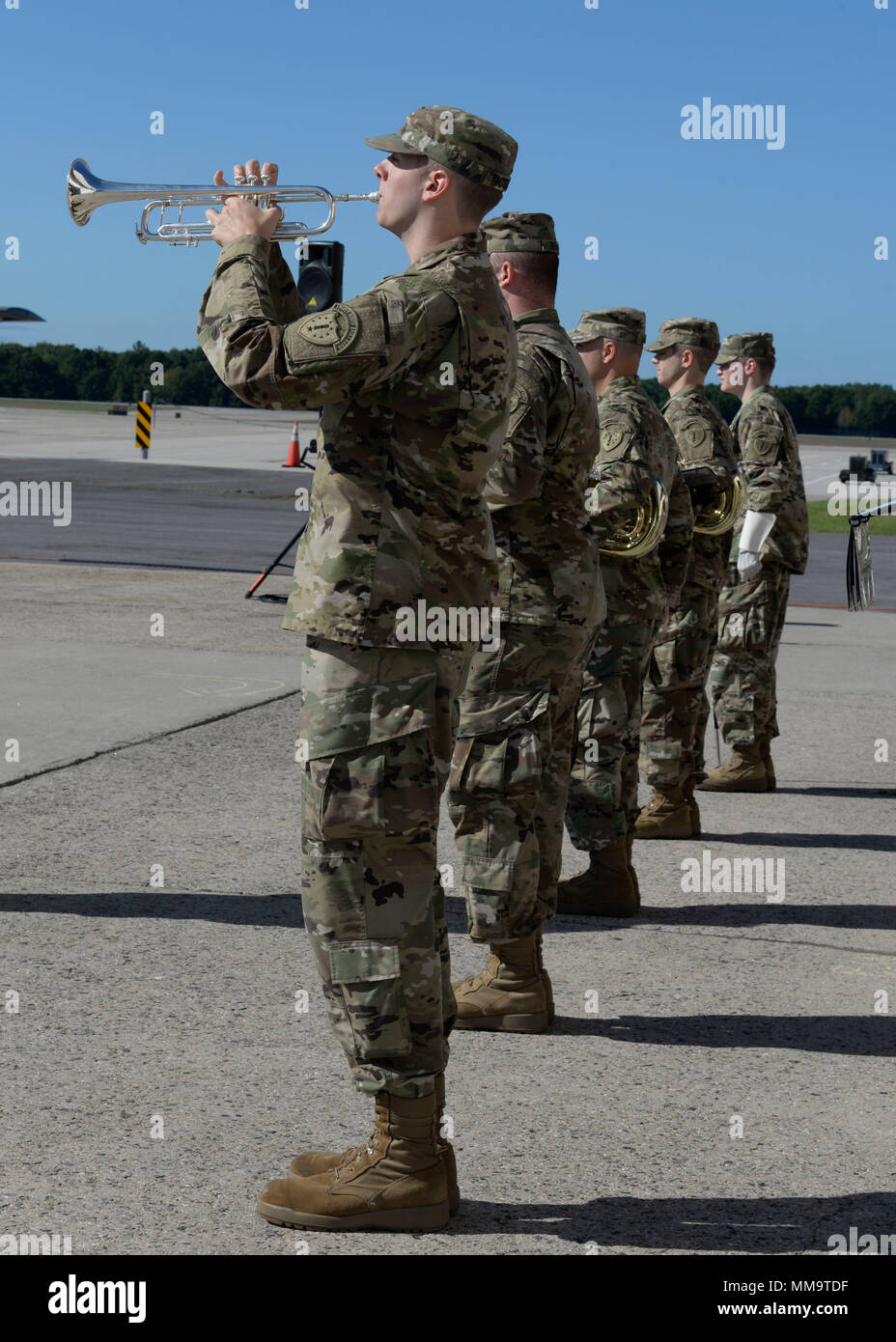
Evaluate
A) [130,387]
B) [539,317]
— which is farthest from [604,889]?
[130,387]

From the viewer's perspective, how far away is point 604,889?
594 cm

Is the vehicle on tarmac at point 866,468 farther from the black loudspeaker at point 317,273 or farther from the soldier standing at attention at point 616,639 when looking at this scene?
the soldier standing at attention at point 616,639

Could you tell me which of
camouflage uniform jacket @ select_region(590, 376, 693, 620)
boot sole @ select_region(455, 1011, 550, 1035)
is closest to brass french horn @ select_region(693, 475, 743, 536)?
camouflage uniform jacket @ select_region(590, 376, 693, 620)

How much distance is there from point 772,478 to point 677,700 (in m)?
1.71

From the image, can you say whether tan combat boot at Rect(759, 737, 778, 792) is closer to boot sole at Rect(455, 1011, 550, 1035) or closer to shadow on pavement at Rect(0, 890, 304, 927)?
shadow on pavement at Rect(0, 890, 304, 927)

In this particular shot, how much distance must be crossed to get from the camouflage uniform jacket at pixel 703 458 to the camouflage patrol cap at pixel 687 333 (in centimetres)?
24

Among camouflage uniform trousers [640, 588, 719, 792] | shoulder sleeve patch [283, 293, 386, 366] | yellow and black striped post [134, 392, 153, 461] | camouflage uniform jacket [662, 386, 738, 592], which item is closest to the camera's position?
shoulder sleeve patch [283, 293, 386, 366]

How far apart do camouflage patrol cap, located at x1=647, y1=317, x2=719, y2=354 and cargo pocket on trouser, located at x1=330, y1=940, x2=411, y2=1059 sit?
4.72m

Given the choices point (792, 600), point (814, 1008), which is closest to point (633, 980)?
point (814, 1008)

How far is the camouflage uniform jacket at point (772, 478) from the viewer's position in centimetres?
834

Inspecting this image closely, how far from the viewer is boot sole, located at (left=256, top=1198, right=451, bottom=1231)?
3.45 meters

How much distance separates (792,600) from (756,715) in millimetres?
9120

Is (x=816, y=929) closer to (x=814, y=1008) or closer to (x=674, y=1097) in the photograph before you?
(x=814, y=1008)

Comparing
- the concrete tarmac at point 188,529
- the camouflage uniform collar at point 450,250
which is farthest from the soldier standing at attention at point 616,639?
the concrete tarmac at point 188,529
